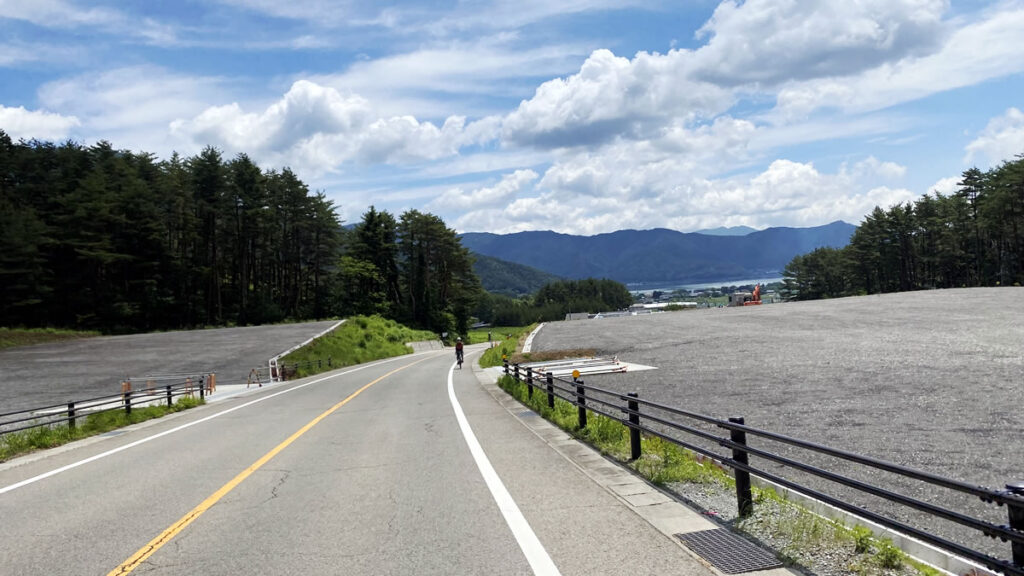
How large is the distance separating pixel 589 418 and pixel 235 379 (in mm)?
26567

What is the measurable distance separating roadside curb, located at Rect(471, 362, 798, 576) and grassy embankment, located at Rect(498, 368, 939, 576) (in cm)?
20

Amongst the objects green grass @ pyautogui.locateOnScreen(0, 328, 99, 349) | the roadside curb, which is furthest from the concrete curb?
green grass @ pyautogui.locateOnScreen(0, 328, 99, 349)

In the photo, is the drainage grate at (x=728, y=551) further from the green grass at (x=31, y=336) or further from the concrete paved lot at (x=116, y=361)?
the green grass at (x=31, y=336)

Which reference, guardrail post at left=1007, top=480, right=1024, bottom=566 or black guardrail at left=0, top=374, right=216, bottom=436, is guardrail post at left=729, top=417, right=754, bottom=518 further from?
black guardrail at left=0, top=374, right=216, bottom=436

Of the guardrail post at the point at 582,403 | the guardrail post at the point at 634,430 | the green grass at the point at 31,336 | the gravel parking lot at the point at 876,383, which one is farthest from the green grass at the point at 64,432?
the green grass at the point at 31,336

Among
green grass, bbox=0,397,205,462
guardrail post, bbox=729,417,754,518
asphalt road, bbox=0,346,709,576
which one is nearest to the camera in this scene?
asphalt road, bbox=0,346,709,576

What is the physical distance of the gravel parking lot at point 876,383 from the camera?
917 centimetres

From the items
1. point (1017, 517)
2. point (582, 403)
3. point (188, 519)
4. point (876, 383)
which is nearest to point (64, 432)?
point (188, 519)

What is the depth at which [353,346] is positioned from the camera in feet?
176

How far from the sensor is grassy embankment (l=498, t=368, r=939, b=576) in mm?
4471

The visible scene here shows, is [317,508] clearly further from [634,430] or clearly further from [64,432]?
[64,432]

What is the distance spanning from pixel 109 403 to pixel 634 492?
15.1 metres

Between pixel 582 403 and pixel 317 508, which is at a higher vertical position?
pixel 582 403

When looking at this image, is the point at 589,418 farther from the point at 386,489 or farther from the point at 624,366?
the point at 624,366
